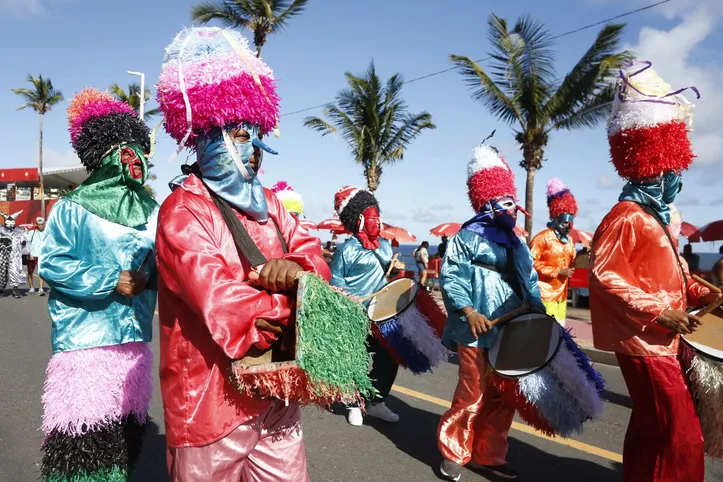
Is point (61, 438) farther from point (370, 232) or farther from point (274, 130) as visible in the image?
point (370, 232)

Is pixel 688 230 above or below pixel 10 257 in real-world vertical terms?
above

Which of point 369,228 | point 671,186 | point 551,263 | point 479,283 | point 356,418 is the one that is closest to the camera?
point 671,186

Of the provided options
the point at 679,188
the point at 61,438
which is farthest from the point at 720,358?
the point at 61,438

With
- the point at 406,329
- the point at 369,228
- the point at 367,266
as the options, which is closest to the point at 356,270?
the point at 367,266

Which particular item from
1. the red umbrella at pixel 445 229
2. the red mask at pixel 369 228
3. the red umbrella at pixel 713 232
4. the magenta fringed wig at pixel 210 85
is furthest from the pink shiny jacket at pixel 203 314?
the red umbrella at pixel 445 229

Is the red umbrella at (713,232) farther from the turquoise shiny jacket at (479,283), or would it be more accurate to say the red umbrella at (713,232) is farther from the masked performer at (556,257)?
the turquoise shiny jacket at (479,283)

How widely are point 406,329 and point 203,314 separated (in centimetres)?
A: 319

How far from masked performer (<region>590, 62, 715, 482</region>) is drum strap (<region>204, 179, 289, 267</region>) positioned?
2.03 meters

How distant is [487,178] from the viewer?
14.6 ft

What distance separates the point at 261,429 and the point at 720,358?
7.74ft

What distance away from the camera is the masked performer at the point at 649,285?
309 cm

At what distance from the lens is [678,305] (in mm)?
3324

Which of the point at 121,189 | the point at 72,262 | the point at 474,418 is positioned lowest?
Answer: the point at 474,418

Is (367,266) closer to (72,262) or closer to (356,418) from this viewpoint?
(356,418)
